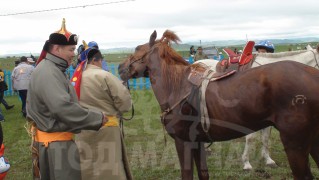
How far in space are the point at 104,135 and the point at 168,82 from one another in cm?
112

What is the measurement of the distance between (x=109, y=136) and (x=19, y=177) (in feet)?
8.73

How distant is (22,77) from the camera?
11.7 metres

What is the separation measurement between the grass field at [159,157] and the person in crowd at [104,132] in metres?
1.13

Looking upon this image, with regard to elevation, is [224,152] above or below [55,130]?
below

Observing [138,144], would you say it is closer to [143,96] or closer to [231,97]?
[231,97]

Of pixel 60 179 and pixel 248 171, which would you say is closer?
pixel 60 179

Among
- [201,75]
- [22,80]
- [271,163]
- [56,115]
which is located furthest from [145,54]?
[22,80]

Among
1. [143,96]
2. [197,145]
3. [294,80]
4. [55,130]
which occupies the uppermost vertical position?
[294,80]

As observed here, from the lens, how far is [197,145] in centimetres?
435

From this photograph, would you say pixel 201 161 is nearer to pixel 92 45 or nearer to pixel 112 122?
pixel 112 122

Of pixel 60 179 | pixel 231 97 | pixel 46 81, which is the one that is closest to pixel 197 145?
pixel 231 97

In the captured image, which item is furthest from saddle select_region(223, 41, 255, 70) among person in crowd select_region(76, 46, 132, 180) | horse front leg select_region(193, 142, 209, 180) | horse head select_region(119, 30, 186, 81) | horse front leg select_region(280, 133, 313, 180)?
person in crowd select_region(76, 46, 132, 180)

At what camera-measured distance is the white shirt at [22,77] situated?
11.6 m

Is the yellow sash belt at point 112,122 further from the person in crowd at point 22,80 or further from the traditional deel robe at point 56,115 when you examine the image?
the person in crowd at point 22,80
